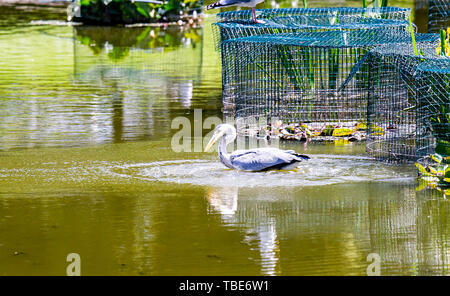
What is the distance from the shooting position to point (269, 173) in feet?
27.9

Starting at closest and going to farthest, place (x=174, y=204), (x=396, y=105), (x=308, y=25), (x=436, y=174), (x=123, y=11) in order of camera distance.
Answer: (x=174, y=204) → (x=436, y=174) → (x=396, y=105) → (x=308, y=25) → (x=123, y=11)

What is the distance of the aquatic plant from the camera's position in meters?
7.95

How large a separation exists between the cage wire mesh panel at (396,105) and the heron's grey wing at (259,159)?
1.23 metres

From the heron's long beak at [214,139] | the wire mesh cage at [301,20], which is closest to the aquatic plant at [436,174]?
the heron's long beak at [214,139]

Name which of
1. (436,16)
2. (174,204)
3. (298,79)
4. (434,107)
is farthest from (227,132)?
(436,16)

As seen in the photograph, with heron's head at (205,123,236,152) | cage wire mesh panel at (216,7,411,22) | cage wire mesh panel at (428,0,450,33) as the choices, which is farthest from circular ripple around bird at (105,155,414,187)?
cage wire mesh panel at (428,0,450,33)

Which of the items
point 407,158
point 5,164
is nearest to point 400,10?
point 407,158

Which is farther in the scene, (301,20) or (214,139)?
(301,20)

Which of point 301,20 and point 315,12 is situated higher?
point 315,12

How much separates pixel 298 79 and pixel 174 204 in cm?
321

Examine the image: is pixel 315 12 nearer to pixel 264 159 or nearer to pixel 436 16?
pixel 264 159

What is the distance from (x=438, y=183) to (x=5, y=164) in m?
4.15

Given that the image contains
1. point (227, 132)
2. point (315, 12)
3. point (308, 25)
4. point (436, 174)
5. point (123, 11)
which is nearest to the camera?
point (436, 174)

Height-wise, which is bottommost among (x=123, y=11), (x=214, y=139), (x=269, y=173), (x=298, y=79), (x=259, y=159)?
(x=269, y=173)
